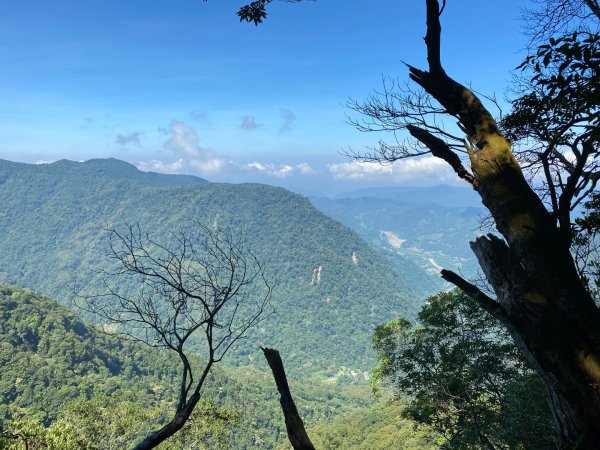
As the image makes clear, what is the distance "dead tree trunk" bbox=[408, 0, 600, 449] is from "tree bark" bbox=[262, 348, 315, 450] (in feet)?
4.55

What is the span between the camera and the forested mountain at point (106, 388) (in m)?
23.3

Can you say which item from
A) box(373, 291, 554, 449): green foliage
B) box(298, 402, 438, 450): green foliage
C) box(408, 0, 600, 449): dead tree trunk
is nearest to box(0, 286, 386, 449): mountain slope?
box(298, 402, 438, 450): green foliage

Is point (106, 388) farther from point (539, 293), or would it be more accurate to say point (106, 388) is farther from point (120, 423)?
point (539, 293)

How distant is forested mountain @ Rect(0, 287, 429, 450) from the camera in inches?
918

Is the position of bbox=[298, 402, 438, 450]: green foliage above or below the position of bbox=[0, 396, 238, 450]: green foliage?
below

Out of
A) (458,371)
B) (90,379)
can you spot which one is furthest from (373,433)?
(90,379)

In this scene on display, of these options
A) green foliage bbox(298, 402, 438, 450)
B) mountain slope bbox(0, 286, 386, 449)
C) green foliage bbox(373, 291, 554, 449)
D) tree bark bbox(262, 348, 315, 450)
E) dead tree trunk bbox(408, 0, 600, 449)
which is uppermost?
dead tree trunk bbox(408, 0, 600, 449)

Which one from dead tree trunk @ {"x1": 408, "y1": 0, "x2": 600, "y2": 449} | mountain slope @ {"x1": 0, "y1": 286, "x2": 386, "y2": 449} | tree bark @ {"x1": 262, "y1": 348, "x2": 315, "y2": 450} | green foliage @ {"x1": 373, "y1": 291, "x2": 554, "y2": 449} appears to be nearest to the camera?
dead tree trunk @ {"x1": 408, "y1": 0, "x2": 600, "y2": 449}


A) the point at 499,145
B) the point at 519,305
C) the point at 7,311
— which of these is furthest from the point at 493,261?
the point at 7,311

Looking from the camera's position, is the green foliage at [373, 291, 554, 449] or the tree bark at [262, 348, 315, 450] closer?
the tree bark at [262, 348, 315, 450]

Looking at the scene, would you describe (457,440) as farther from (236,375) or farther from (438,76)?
(236,375)

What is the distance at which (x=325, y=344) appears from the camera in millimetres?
186000

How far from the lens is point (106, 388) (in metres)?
72.3

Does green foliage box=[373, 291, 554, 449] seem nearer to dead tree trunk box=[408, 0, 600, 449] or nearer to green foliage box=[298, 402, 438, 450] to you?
dead tree trunk box=[408, 0, 600, 449]
